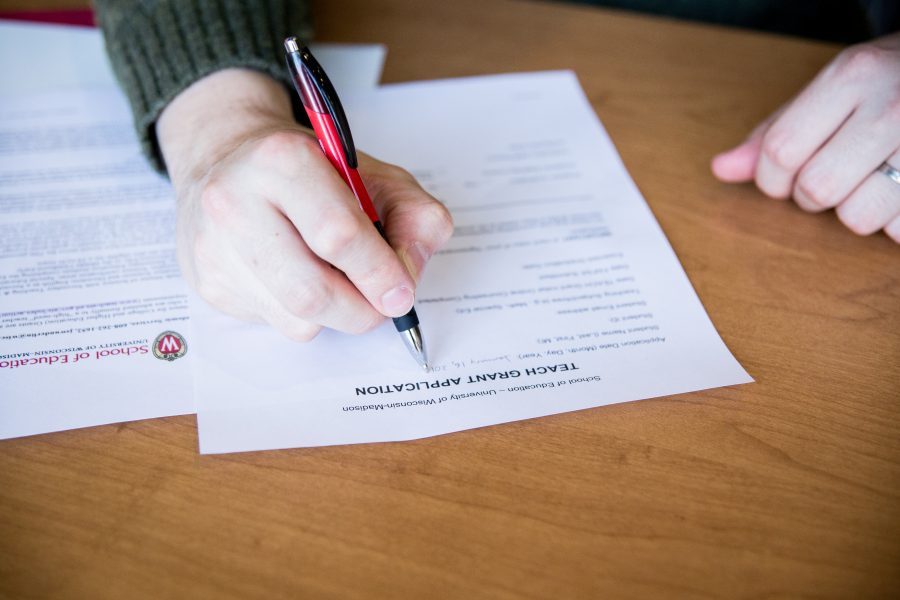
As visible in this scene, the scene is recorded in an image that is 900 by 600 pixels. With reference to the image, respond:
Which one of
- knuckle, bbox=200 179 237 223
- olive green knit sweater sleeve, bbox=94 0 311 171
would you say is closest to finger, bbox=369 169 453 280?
knuckle, bbox=200 179 237 223

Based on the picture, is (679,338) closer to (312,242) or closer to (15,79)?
(312,242)

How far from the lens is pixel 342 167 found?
1.58 ft

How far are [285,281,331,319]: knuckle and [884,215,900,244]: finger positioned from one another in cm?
53

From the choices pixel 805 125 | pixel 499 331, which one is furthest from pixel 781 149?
pixel 499 331

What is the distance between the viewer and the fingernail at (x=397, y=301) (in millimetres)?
479

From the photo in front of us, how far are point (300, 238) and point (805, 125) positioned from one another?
0.48 meters

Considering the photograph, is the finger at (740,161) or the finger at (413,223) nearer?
the finger at (413,223)

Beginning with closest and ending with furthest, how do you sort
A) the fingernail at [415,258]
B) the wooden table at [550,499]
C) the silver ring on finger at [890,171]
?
the wooden table at [550,499]
the fingernail at [415,258]
the silver ring on finger at [890,171]

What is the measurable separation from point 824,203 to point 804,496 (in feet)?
1.06

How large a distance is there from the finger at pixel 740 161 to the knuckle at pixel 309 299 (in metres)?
0.45

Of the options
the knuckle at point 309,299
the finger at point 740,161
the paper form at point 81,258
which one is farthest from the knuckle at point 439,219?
the finger at point 740,161

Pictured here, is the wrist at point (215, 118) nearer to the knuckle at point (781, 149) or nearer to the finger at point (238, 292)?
the finger at point (238, 292)

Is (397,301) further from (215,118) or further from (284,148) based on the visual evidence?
(215,118)

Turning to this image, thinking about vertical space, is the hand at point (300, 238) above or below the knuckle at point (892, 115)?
below
